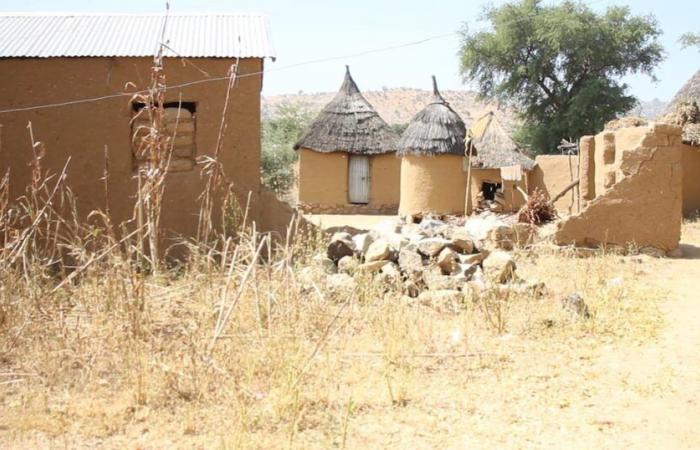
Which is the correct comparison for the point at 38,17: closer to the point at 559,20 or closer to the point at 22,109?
the point at 22,109

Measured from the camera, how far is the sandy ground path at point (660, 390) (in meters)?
3.82

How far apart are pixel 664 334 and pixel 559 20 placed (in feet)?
61.4

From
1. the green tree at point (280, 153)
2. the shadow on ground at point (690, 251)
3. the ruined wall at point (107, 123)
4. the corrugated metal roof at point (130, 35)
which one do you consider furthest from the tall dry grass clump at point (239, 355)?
the green tree at point (280, 153)

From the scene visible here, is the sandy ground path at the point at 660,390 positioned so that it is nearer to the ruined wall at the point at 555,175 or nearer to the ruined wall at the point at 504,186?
the ruined wall at the point at 555,175

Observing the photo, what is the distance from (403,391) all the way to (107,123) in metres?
4.94

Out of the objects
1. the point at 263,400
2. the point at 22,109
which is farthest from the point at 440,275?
the point at 22,109

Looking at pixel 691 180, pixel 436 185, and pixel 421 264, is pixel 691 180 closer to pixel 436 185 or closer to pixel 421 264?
pixel 436 185

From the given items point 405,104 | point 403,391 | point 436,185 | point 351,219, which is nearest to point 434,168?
point 436,185

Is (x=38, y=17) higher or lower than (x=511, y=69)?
lower

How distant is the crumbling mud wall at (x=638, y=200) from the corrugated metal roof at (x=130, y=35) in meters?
4.31

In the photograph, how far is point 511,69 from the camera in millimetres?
23969

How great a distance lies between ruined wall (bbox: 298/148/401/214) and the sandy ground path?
13693mm

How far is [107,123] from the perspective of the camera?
25.6 ft

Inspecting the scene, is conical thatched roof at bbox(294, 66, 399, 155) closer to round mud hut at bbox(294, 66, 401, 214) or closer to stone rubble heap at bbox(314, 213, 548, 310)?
round mud hut at bbox(294, 66, 401, 214)
